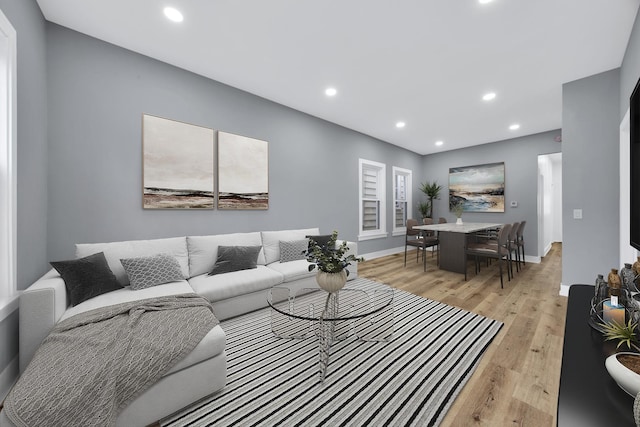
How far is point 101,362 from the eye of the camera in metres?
1.20

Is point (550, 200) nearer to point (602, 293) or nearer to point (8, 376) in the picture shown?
point (602, 293)

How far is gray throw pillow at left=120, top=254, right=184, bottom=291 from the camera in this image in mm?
2205

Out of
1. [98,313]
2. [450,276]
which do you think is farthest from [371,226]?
[98,313]

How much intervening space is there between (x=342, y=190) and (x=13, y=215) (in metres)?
4.10

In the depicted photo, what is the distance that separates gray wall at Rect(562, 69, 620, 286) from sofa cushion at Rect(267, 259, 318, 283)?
338 centimetres

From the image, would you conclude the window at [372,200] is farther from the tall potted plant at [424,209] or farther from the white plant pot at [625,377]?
the white plant pot at [625,377]

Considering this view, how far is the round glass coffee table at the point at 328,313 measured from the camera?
6.17 feet

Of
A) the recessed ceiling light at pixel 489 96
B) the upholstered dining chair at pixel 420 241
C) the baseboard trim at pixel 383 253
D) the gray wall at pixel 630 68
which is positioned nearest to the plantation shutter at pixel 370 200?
the baseboard trim at pixel 383 253

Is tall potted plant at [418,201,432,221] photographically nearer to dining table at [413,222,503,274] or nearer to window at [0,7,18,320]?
dining table at [413,222,503,274]

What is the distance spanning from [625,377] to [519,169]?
6093 mm

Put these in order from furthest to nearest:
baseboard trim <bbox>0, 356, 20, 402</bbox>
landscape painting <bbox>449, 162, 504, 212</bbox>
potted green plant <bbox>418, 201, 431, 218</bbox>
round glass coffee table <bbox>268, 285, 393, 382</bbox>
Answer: potted green plant <bbox>418, 201, 431, 218</bbox>, landscape painting <bbox>449, 162, 504, 212</bbox>, round glass coffee table <bbox>268, 285, 393, 382</bbox>, baseboard trim <bbox>0, 356, 20, 402</bbox>

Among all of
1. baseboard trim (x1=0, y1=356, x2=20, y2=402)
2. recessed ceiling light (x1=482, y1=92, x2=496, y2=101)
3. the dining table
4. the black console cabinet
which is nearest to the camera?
the black console cabinet

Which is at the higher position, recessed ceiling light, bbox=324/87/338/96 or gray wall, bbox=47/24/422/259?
recessed ceiling light, bbox=324/87/338/96

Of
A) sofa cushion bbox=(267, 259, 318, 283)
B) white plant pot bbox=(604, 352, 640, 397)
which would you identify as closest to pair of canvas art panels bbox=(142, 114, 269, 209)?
sofa cushion bbox=(267, 259, 318, 283)
